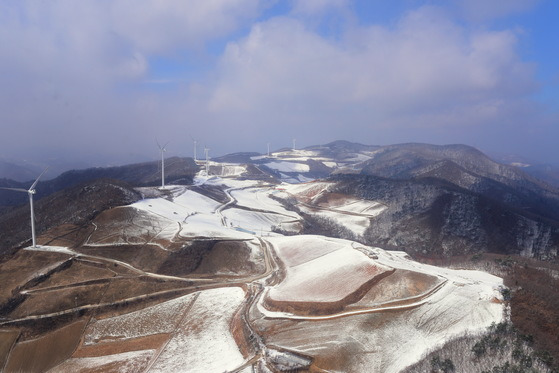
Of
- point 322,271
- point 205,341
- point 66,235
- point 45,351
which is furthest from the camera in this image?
point 66,235

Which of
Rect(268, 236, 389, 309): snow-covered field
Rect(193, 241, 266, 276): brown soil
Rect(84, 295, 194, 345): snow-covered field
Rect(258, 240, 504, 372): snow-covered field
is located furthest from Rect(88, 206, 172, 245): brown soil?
Rect(258, 240, 504, 372): snow-covered field

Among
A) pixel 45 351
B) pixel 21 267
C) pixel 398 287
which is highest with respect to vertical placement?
pixel 398 287

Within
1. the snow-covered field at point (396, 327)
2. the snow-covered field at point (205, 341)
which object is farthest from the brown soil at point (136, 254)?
the snow-covered field at point (396, 327)

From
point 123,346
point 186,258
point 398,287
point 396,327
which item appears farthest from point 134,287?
point 398,287

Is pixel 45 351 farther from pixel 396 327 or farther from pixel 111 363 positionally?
pixel 396 327

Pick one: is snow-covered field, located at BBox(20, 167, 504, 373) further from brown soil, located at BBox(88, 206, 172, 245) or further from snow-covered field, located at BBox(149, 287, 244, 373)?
brown soil, located at BBox(88, 206, 172, 245)

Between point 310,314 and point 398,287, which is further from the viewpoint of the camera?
point 398,287

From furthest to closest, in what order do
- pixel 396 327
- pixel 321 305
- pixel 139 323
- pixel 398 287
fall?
pixel 139 323 → pixel 398 287 → pixel 321 305 → pixel 396 327
